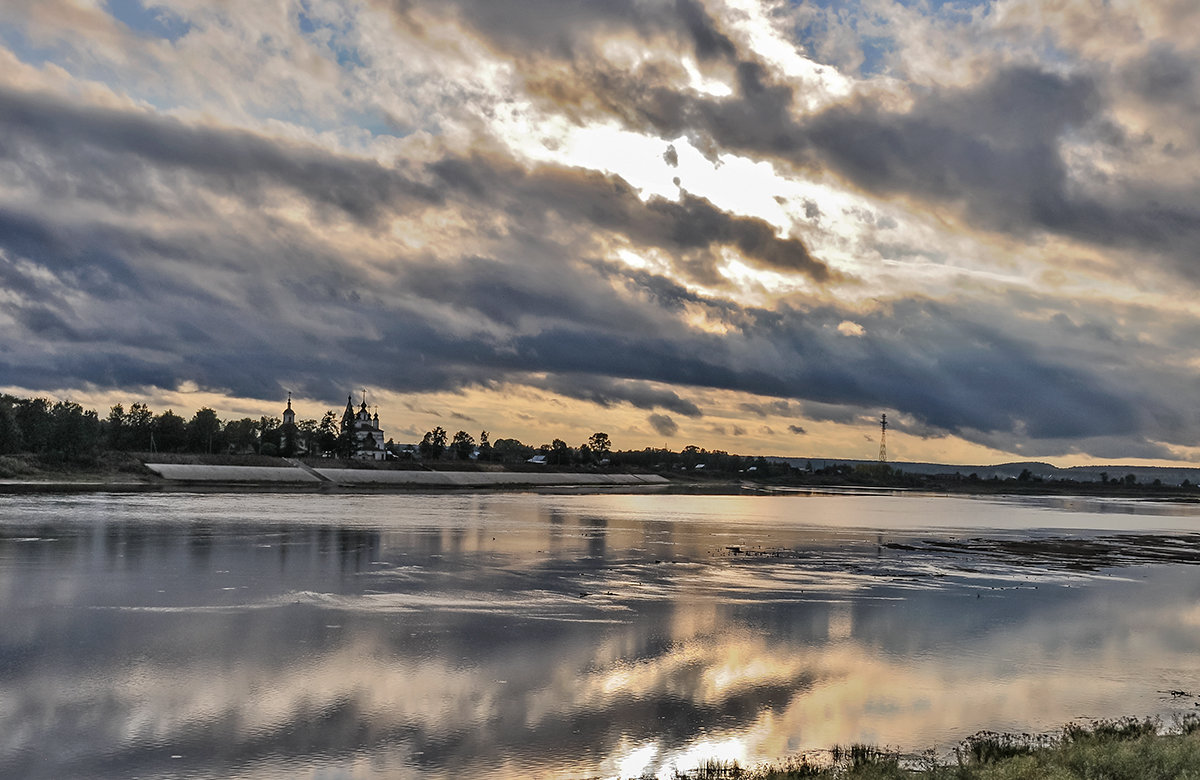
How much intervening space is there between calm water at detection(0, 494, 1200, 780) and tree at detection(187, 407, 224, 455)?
14137 centimetres

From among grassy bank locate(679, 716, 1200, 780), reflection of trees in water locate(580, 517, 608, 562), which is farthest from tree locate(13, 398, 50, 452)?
grassy bank locate(679, 716, 1200, 780)

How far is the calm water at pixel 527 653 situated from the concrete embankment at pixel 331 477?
280 feet

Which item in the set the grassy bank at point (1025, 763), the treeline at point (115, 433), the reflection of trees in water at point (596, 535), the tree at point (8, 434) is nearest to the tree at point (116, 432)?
the treeline at point (115, 433)

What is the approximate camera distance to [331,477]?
15200cm

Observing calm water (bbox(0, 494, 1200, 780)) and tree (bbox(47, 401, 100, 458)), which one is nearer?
calm water (bbox(0, 494, 1200, 780))

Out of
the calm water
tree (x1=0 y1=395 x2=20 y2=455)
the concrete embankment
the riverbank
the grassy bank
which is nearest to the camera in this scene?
the grassy bank

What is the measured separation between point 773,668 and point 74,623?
Answer: 66.9 ft

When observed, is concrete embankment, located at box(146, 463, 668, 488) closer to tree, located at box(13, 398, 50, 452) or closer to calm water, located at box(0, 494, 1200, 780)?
tree, located at box(13, 398, 50, 452)

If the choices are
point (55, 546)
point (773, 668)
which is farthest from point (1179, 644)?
point (55, 546)

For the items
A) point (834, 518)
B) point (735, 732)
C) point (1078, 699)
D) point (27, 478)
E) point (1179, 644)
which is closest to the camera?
point (735, 732)

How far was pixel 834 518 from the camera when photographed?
315 feet

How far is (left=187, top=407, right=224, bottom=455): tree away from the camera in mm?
183750

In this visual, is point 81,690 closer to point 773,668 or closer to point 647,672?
point 647,672

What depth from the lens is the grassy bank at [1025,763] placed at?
14.8 m
